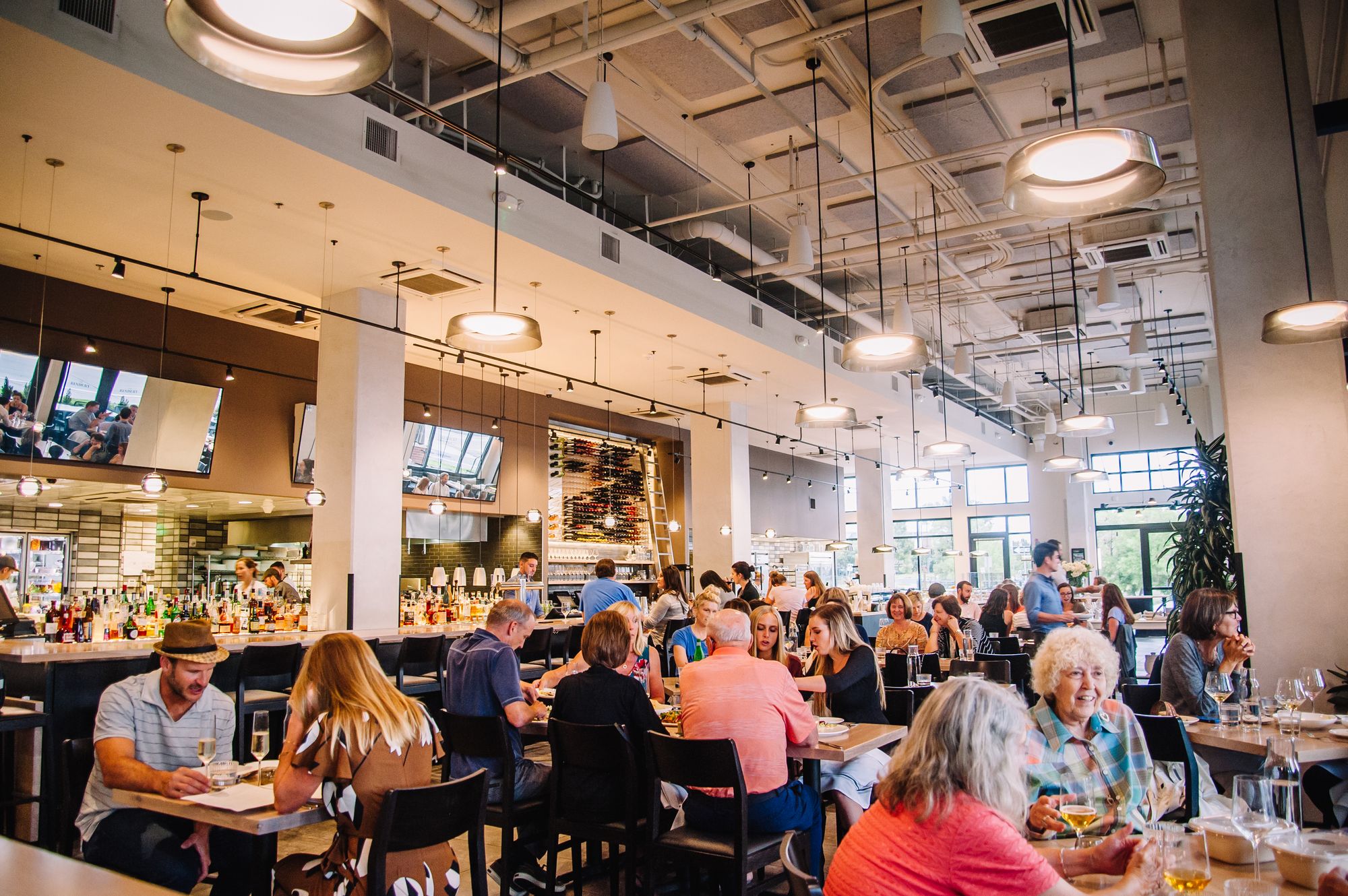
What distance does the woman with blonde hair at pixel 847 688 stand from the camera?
15.4 ft

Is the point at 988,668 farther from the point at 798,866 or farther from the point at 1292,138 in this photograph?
the point at 798,866

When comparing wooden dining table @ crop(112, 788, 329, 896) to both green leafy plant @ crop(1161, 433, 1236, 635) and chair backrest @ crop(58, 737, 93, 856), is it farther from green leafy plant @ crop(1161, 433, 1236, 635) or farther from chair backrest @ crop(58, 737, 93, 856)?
green leafy plant @ crop(1161, 433, 1236, 635)

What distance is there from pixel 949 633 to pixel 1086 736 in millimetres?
5534

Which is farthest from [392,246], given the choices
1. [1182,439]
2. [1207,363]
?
[1182,439]

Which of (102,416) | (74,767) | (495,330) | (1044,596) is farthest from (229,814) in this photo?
(1044,596)

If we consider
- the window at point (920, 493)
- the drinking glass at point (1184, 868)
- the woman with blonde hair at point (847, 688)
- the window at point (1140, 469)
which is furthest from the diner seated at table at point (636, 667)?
the window at point (920, 493)

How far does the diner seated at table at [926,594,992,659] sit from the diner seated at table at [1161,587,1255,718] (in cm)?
283

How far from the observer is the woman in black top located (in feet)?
13.4

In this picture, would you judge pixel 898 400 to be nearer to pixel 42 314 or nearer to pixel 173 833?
pixel 42 314

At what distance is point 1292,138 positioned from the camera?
5.86 meters

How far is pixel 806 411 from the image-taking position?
8656 millimetres

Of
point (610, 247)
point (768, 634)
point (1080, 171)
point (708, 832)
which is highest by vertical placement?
point (610, 247)

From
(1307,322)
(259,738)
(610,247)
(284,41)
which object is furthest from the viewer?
(610,247)

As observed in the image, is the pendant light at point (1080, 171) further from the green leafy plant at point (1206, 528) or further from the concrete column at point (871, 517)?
the concrete column at point (871, 517)
